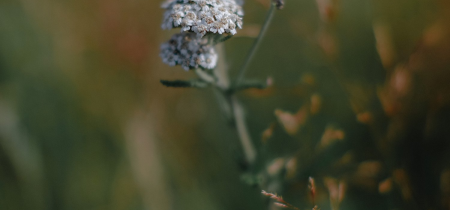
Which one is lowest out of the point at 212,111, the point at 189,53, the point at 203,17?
the point at 212,111

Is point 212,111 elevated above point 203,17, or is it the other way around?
point 203,17

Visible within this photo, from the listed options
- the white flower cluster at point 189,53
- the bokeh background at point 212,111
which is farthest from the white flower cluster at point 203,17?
the bokeh background at point 212,111

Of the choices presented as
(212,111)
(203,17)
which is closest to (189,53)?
(203,17)

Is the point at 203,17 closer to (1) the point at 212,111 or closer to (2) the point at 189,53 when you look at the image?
(2) the point at 189,53

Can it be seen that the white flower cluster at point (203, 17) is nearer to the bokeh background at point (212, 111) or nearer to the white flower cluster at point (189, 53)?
the white flower cluster at point (189, 53)

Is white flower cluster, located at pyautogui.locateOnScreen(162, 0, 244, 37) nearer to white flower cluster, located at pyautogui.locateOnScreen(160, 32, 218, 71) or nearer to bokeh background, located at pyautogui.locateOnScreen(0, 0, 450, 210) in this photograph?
white flower cluster, located at pyautogui.locateOnScreen(160, 32, 218, 71)

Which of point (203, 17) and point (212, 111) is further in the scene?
point (212, 111)

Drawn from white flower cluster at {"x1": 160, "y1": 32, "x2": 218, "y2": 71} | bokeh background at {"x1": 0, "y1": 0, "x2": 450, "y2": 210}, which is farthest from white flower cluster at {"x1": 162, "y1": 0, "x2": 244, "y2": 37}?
bokeh background at {"x1": 0, "y1": 0, "x2": 450, "y2": 210}
